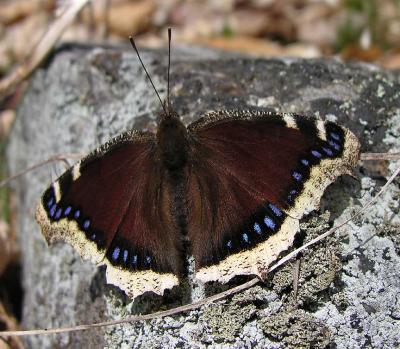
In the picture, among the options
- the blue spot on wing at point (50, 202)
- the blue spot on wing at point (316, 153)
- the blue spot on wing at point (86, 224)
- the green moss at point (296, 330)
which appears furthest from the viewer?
the blue spot on wing at point (50, 202)

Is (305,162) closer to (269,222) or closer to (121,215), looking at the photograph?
(269,222)

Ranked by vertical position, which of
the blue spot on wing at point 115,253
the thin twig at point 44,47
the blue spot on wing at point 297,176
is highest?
the thin twig at point 44,47

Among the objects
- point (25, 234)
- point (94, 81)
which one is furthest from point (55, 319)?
point (94, 81)

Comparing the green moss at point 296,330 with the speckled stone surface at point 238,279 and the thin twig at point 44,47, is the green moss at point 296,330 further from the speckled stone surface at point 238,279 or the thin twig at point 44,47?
the thin twig at point 44,47

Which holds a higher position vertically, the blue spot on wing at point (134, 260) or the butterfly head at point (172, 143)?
the butterfly head at point (172, 143)

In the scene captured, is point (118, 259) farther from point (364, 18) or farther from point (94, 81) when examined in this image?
point (364, 18)

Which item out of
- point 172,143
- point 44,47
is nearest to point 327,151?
point 172,143

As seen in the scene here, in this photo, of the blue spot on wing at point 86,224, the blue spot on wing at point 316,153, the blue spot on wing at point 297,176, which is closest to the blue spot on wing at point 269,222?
the blue spot on wing at point 297,176
